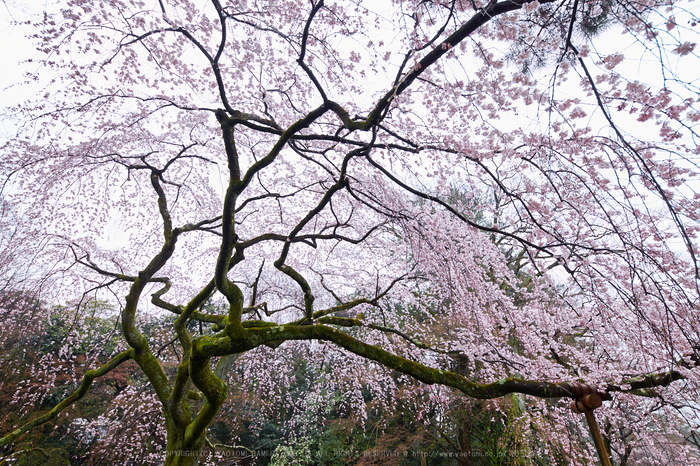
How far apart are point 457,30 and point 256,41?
93.1 inches

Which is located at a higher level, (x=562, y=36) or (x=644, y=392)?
(x=562, y=36)

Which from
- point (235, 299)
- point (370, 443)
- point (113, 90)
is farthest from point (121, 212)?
point (370, 443)

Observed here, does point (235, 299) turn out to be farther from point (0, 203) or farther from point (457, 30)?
point (0, 203)

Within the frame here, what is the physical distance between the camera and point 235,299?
3.28m

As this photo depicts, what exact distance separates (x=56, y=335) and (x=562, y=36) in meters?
11.3

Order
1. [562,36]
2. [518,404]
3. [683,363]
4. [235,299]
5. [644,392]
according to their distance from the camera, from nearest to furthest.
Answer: [562,36] < [683,363] < [644,392] < [235,299] < [518,404]

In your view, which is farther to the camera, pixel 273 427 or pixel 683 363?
pixel 273 427

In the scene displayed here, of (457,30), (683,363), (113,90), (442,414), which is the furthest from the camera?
(442,414)

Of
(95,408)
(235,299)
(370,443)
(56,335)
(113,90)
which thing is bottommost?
Answer: (370,443)

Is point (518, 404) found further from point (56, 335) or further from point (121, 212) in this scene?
point (56, 335)

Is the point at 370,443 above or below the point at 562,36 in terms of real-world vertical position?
below

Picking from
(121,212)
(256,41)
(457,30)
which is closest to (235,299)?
(256,41)

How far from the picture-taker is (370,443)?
8.00 m

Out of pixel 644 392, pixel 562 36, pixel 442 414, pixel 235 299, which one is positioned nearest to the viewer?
pixel 562 36
